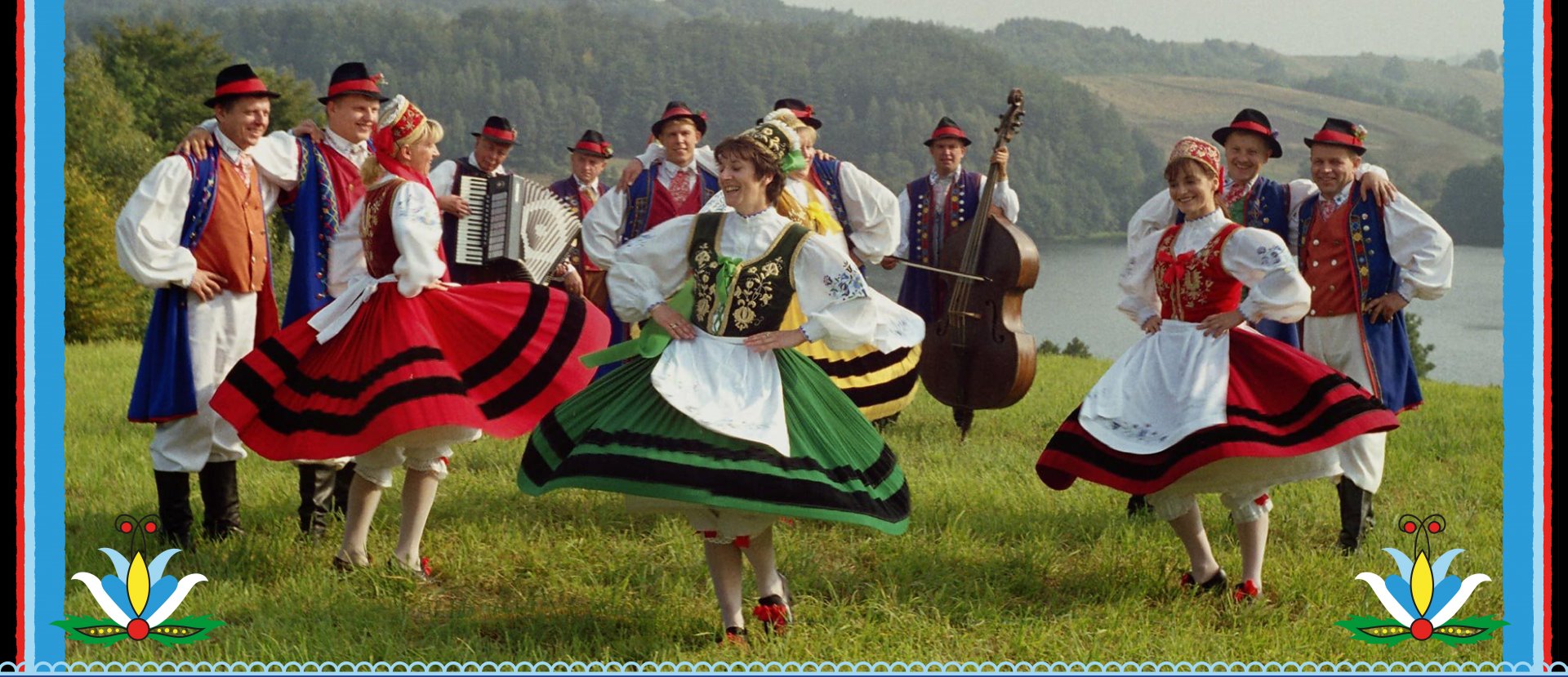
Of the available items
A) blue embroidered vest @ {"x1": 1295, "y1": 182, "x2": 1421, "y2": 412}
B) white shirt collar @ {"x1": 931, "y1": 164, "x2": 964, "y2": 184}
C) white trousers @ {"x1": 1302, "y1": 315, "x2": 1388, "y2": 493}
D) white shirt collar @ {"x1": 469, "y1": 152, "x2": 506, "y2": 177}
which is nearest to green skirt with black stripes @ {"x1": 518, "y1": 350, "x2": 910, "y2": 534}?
white trousers @ {"x1": 1302, "y1": 315, "x2": 1388, "y2": 493}

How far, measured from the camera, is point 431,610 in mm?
4699

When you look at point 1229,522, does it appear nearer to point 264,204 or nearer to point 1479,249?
point 264,204

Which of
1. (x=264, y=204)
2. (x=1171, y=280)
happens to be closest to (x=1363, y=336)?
(x=1171, y=280)

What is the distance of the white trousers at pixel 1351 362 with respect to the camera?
545 centimetres

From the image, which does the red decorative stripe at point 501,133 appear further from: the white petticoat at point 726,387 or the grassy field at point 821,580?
the white petticoat at point 726,387

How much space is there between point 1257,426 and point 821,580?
1.60 metres

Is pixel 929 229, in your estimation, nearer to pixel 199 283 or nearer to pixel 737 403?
pixel 199 283

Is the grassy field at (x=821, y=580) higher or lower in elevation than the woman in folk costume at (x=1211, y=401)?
lower

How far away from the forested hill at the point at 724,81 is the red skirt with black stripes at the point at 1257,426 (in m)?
19.2

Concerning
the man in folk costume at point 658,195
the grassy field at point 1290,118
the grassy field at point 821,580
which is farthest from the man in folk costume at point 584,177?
the grassy field at point 1290,118

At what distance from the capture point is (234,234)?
17.2 ft

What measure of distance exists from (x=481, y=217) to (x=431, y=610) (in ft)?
8.05

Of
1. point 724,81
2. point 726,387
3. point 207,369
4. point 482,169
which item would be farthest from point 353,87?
point 724,81

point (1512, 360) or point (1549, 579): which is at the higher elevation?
point (1512, 360)
